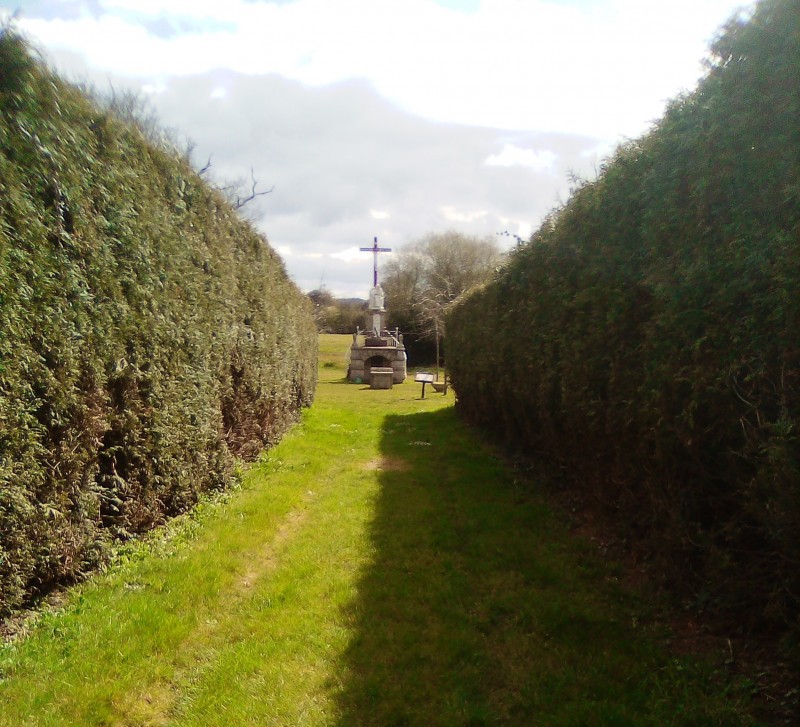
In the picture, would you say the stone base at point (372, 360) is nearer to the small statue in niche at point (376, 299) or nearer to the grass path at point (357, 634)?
the small statue in niche at point (376, 299)

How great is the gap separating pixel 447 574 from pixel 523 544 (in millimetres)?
928

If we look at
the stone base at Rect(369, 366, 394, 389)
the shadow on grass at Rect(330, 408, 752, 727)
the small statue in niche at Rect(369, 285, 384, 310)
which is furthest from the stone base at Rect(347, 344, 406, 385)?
the shadow on grass at Rect(330, 408, 752, 727)

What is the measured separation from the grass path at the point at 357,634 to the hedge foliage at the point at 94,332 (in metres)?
0.49

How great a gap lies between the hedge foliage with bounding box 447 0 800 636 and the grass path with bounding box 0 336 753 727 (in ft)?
2.15

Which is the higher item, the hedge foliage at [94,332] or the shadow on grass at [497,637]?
the hedge foliage at [94,332]

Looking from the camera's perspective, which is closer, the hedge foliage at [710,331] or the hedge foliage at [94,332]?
the hedge foliage at [710,331]

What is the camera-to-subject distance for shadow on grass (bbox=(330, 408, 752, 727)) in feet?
9.18

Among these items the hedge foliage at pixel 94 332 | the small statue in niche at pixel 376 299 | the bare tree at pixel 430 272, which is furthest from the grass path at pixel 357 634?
the bare tree at pixel 430 272

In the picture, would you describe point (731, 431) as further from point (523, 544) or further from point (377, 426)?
point (377, 426)

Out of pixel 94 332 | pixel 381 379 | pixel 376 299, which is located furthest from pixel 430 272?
pixel 94 332

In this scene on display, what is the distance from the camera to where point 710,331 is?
10.3 feet

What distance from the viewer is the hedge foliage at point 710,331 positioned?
2758 millimetres

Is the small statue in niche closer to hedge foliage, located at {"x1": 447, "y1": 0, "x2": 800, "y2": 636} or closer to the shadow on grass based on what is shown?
the shadow on grass

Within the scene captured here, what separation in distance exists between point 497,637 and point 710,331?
226 centimetres
